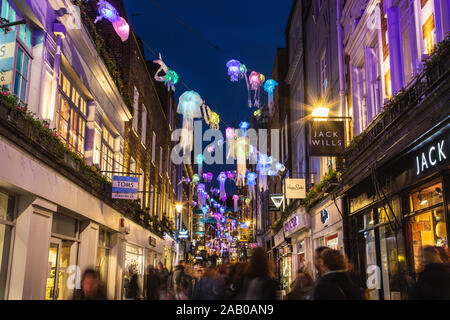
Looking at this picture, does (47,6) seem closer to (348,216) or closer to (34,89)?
(34,89)

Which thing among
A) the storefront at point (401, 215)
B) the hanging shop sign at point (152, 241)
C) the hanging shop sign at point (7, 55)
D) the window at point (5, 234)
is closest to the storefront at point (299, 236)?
the storefront at point (401, 215)

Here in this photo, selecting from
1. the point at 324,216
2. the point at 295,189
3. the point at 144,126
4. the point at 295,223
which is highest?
the point at 144,126

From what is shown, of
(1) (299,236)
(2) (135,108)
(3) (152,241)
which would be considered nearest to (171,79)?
(2) (135,108)

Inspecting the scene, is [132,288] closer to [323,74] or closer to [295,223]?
[295,223]

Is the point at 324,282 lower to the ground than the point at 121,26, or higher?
lower

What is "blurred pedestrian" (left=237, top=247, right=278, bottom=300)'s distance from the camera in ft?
16.2

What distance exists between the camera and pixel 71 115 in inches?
556

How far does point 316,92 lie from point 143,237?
11.9 m

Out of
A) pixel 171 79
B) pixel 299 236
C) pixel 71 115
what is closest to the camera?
pixel 71 115

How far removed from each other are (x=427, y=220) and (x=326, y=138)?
15.7 feet

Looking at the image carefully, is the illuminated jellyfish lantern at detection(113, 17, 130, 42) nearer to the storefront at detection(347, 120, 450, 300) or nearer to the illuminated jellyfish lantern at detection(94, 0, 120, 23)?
the illuminated jellyfish lantern at detection(94, 0, 120, 23)

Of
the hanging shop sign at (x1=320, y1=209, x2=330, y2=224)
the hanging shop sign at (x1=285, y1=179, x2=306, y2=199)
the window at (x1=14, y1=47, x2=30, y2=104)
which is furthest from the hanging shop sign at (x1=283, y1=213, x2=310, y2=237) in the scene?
the window at (x1=14, y1=47, x2=30, y2=104)

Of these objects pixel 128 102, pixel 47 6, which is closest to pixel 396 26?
pixel 47 6

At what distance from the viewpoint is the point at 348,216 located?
1475 centimetres
